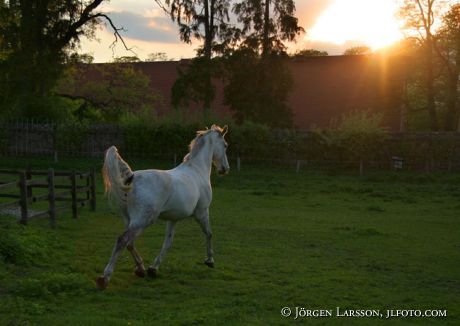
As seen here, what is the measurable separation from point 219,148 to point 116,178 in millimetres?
2734

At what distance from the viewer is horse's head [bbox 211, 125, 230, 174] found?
9.29m

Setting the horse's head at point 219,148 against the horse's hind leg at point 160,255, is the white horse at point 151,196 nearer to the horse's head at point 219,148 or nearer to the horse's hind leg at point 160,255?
the horse's hind leg at point 160,255

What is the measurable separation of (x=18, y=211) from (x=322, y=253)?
275 inches

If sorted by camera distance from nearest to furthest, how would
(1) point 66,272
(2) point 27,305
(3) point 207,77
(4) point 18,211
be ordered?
(2) point 27,305 → (1) point 66,272 → (4) point 18,211 → (3) point 207,77

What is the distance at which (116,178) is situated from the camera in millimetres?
7031

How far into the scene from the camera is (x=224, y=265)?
27.9 feet

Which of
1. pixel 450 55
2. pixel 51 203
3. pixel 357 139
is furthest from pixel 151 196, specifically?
pixel 450 55

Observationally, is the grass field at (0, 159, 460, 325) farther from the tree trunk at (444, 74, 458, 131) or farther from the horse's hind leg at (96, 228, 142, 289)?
the tree trunk at (444, 74, 458, 131)

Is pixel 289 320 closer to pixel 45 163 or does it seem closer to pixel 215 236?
pixel 215 236

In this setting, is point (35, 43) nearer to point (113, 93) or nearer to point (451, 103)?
point (113, 93)

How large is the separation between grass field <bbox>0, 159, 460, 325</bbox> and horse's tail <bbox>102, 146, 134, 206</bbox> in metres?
1.14

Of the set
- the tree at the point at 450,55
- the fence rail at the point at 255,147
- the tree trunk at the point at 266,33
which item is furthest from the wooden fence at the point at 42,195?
the tree at the point at 450,55

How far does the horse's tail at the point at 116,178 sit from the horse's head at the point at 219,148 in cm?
244

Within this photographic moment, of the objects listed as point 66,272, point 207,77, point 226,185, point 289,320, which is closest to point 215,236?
point 66,272
